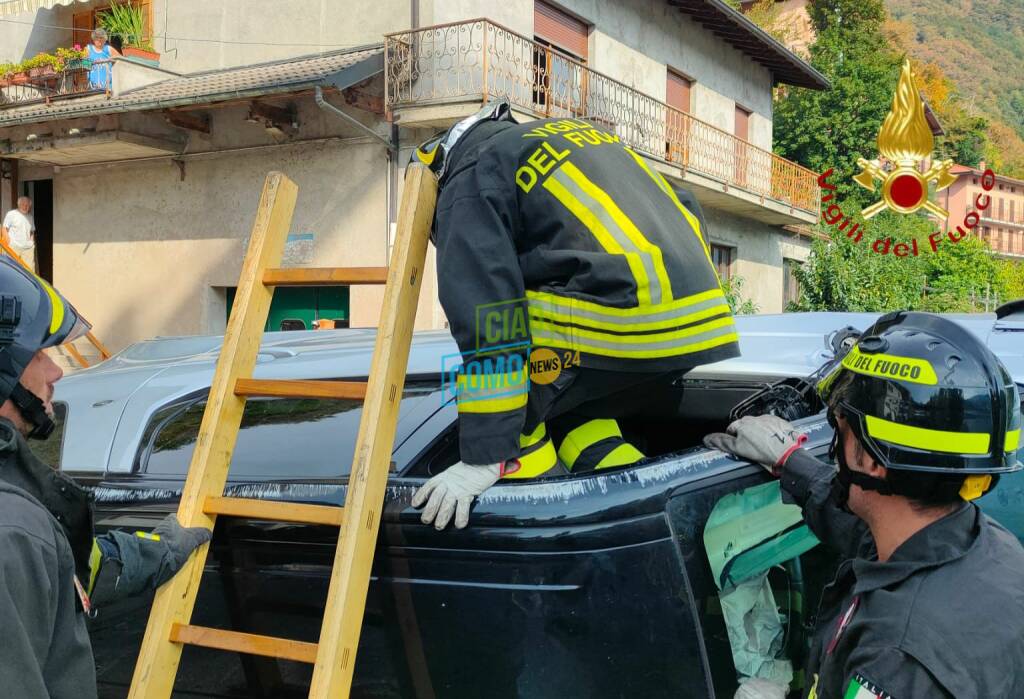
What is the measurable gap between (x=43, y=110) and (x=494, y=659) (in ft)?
41.2

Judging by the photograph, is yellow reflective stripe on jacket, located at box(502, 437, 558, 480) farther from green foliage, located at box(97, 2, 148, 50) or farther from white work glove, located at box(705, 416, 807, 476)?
green foliage, located at box(97, 2, 148, 50)

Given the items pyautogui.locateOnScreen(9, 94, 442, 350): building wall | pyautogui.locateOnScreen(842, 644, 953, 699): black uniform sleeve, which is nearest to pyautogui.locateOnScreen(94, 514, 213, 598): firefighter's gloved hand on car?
pyautogui.locateOnScreen(842, 644, 953, 699): black uniform sleeve

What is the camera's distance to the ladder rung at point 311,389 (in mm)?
1947

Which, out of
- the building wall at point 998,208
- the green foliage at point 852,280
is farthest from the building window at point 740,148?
the building wall at point 998,208

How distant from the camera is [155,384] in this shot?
2.53m

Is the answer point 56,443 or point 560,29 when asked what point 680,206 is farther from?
point 560,29

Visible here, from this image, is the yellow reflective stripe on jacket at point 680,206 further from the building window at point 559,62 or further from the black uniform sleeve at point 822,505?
the building window at point 559,62

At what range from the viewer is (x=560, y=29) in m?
12.8

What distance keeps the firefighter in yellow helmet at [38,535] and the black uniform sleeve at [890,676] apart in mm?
1094

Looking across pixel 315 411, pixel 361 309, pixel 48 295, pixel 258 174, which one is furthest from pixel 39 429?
pixel 258 174

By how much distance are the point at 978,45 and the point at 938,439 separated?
123 meters

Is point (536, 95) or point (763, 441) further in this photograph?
point (536, 95)


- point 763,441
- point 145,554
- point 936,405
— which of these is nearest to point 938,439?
point 936,405

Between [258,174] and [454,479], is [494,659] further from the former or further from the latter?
[258,174]
